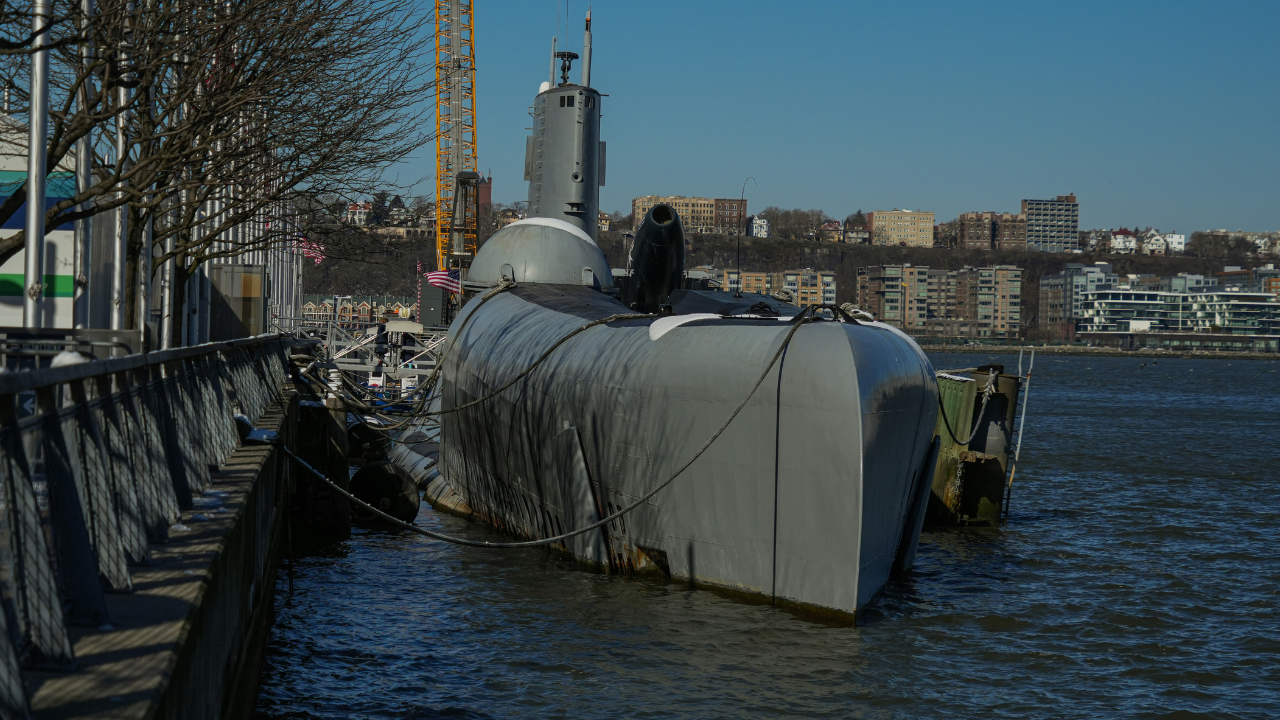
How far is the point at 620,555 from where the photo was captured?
1385 cm

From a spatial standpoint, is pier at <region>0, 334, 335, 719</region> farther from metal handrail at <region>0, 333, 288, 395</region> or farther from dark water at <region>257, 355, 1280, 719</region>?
dark water at <region>257, 355, 1280, 719</region>

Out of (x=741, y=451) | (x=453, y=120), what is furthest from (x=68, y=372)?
(x=453, y=120)

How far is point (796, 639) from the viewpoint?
452 inches

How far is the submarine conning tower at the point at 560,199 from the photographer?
24.7 meters

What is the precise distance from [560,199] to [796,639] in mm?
18622

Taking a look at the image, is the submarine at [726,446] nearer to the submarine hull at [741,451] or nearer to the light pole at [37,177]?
the submarine hull at [741,451]

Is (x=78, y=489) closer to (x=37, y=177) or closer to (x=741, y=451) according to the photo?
(x=741, y=451)

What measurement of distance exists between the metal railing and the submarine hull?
5.64 metres

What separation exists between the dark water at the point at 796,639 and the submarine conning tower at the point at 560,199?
632cm

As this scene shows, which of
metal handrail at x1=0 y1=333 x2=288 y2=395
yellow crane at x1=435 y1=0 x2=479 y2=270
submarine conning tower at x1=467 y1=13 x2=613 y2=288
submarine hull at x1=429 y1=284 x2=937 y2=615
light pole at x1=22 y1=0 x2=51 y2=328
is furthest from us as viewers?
yellow crane at x1=435 y1=0 x2=479 y2=270

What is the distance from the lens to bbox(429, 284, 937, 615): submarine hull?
11531 mm

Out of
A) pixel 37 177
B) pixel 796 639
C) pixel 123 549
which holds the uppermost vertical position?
pixel 37 177

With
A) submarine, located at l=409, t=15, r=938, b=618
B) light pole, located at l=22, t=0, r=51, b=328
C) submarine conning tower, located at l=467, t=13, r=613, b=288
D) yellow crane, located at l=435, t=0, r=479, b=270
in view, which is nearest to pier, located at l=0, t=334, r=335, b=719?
light pole, located at l=22, t=0, r=51, b=328

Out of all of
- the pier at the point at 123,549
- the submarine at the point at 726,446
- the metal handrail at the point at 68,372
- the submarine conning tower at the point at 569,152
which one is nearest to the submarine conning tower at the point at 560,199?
the submarine conning tower at the point at 569,152
